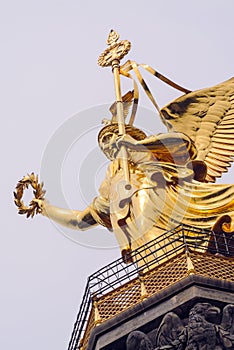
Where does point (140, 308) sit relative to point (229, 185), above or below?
below

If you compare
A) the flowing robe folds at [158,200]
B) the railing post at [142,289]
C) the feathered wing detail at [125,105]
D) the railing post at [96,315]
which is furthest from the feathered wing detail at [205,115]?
the railing post at [96,315]

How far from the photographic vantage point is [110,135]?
30344 mm

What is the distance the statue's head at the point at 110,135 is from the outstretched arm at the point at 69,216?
4.18ft

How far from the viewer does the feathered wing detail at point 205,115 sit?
1196 inches

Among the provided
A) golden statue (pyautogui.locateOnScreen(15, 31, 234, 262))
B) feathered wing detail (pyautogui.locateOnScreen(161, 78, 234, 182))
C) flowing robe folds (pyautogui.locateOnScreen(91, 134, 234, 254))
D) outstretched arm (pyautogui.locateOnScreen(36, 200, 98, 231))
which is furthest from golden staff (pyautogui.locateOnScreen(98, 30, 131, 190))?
outstretched arm (pyautogui.locateOnScreen(36, 200, 98, 231))

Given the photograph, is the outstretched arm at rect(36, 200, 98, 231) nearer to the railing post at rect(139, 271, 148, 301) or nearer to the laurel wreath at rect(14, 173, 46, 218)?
the laurel wreath at rect(14, 173, 46, 218)

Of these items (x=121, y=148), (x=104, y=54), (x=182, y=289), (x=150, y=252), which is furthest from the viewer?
(x=104, y=54)

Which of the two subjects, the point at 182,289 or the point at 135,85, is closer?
the point at 182,289

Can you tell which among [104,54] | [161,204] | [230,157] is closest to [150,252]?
[161,204]

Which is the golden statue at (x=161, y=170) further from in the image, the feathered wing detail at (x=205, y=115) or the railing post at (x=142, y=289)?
the railing post at (x=142, y=289)

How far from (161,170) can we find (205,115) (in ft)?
6.82

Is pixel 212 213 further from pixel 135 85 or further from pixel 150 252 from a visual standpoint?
pixel 135 85

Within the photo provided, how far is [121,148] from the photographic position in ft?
97.8

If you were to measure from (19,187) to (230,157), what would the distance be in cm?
437
